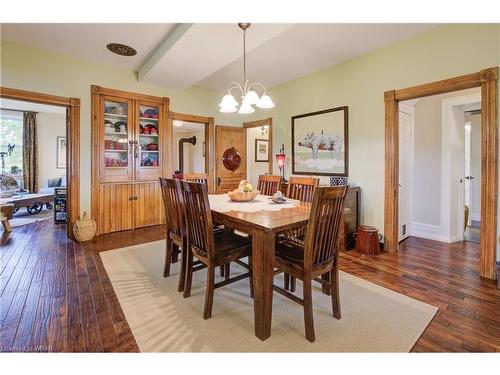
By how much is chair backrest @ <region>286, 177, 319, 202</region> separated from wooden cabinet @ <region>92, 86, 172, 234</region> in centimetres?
262

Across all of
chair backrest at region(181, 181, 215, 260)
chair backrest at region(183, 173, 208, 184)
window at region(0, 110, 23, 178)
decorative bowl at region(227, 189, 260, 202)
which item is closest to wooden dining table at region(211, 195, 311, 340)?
chair backrest at region(181, 181, 215, 260)

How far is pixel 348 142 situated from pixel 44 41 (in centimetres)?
426

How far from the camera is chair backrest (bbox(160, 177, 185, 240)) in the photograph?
2.17 m

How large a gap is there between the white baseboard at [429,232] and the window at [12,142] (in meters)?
9.55

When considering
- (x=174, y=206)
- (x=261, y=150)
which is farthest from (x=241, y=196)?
(x=261, y=150)

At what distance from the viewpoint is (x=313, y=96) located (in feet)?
13.8

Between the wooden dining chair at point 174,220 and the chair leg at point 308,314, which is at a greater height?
the wooden dining chair at point 174,220

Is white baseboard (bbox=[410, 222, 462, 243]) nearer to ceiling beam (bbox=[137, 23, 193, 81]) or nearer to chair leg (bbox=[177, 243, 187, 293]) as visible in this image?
chair leg (bbox=[177, 243, 187, 293])

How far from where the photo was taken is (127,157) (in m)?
4.28

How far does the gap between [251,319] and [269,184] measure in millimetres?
1846

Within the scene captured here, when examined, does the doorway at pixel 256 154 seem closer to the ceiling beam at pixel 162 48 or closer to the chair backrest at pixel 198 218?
the ceiling beam at pixel 162 48

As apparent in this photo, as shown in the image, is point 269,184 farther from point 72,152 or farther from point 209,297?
point 72,152

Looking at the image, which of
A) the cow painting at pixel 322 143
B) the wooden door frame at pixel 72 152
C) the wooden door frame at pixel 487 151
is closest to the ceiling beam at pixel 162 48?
the wooden door frame at pixel 72 152

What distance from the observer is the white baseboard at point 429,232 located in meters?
3.80
